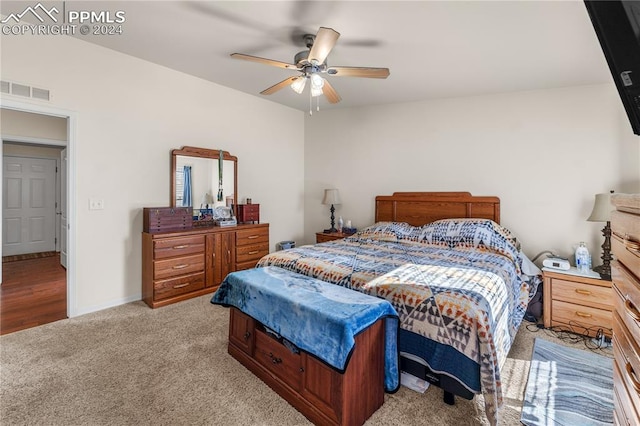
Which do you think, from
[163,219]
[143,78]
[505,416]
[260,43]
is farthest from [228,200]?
[505,416]

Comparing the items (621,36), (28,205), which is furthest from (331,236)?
(28,205)

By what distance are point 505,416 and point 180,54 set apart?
4.12 meters

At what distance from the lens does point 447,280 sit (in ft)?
6.64

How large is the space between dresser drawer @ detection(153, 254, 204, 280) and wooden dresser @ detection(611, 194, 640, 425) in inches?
139

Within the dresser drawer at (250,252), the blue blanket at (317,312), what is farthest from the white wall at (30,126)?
the blue blanket at (317,312)

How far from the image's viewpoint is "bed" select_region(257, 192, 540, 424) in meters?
1.63

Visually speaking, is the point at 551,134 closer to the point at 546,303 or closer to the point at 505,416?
the point at 546,303

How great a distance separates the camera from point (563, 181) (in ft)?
10.9

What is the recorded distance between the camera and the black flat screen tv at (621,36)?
27.5 inches

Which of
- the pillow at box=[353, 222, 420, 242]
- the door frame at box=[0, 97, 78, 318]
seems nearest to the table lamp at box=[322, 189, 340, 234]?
the pillow at box=[353, 222, 420, 242]

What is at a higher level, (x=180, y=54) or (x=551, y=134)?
(x=180, y=54)

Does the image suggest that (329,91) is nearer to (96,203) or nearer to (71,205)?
(96,203)

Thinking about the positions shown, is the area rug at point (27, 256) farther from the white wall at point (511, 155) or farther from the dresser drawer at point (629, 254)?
the dresser drawer at point (629, 254)

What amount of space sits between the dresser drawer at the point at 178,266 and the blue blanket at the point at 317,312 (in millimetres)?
1380
